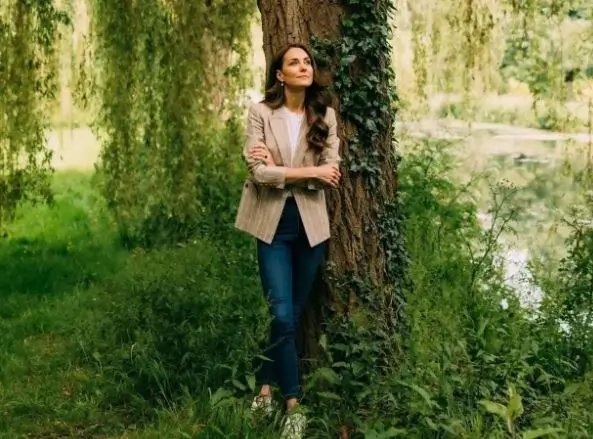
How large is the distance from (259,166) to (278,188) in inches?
5.1

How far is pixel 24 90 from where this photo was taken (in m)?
7.00

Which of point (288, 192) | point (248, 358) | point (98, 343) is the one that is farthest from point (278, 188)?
point (98, 343)

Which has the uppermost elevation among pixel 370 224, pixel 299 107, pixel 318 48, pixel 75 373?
pixel 318 48

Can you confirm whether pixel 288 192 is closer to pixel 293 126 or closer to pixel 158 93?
pixel 293 126

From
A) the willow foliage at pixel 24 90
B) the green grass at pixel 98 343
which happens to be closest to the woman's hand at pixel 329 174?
the green grass at pixel 98 343

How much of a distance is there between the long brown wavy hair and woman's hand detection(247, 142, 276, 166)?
0.19 metres

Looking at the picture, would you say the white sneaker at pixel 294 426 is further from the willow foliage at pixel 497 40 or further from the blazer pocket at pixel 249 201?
the willow foliage at pixel 497 40

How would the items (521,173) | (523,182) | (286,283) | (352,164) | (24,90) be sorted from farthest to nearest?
(521,173) → (523,182) → (24,90) → (352,164) → (286,283)

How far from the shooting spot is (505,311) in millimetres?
5473

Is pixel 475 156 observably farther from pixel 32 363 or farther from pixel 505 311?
pixel 32 363

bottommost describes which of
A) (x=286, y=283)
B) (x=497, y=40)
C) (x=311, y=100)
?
(x=286, y=283)

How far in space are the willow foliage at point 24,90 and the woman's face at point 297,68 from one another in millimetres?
3628

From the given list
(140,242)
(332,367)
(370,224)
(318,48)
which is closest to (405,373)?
(332,367)

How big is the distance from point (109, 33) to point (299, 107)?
3.77 meters
